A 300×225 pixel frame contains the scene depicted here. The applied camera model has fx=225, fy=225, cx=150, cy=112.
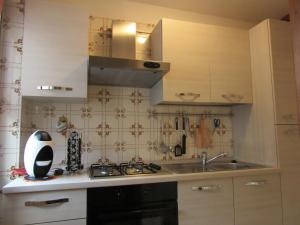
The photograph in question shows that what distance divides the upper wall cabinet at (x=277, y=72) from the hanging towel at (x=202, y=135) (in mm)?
548

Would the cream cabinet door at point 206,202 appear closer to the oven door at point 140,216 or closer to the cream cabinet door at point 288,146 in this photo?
the oven door at point 140,216

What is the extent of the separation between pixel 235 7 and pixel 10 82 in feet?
6.73

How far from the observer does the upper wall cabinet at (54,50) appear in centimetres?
152

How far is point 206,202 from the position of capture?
1.53m

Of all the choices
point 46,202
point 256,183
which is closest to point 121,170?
point 46,202

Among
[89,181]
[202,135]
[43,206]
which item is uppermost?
[202,135]

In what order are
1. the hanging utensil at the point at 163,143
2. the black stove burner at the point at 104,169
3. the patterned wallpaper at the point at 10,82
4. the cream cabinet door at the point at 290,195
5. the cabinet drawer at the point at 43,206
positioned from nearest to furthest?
the cabinet drawer at the point at 43,206 → the patterned wallpaper at the point at 10,82 → the black stove burner at the point at 104,169 → the cream cabinet door at the point at 290,195 → the hanging utensil at the point at 163,143

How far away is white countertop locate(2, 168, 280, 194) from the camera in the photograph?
4.00 feet

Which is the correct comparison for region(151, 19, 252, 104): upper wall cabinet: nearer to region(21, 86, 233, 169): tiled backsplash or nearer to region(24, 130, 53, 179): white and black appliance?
region(21, 86, 233, 169): tiled backsplash

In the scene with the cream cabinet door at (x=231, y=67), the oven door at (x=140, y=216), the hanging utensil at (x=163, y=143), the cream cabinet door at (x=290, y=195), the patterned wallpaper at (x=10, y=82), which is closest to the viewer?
the oven door at (x=140, y=216)

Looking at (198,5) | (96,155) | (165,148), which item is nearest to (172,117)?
(165,148)

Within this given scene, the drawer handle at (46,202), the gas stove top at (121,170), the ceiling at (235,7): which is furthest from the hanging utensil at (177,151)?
the ceiling at (235,7)

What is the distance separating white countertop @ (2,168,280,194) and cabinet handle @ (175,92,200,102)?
59cm

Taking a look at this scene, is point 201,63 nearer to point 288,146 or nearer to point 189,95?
point 189,95
